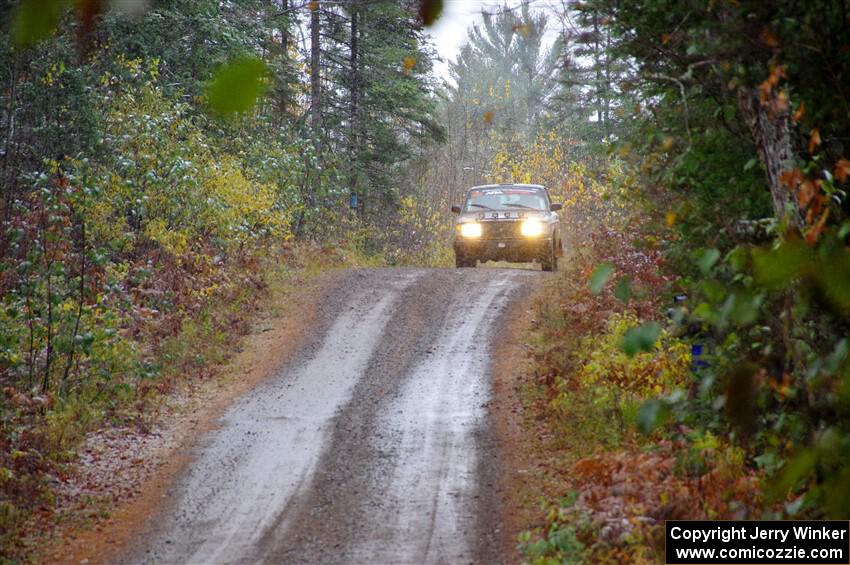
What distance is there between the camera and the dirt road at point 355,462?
7.68 meters

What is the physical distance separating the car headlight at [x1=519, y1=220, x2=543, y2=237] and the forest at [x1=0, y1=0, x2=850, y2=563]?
8.30 feet

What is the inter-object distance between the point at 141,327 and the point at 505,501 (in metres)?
7.90

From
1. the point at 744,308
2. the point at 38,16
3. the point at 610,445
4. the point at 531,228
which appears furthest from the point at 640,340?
the point at 531,228

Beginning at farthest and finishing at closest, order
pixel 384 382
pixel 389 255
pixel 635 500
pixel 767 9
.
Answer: pixel 389 255 → pixel 384 382 → pixel 635 500 → pixel 767 9

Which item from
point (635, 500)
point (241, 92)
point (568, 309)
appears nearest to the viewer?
point (241, 92)

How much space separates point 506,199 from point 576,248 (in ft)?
10.6

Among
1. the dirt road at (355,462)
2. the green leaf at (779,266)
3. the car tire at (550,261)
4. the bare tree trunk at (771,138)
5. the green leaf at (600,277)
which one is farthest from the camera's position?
the car tire at (550,261)

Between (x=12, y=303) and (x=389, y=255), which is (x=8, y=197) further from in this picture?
(x=389, y=255)

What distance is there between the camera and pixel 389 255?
1257 inches

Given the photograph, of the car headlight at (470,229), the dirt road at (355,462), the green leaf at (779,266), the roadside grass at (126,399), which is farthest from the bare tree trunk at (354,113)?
the green leaf at (779,266)

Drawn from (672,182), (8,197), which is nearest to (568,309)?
(672,182)

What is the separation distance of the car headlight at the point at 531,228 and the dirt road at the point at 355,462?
4.67 meters

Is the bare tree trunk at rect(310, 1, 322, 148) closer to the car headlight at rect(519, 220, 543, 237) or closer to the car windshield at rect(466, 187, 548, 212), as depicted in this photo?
the car windshield at rect(466, 187, 548, 212)

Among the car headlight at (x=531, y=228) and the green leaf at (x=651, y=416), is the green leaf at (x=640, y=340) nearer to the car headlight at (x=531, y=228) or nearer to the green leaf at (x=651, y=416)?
the green leaf at (x=651, y=416)
